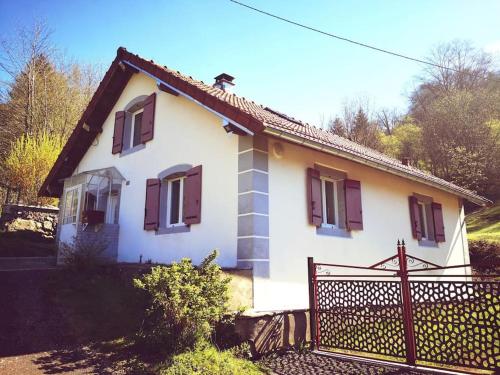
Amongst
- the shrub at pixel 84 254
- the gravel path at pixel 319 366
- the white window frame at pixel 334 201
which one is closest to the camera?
the gravel path at pixel 319 366

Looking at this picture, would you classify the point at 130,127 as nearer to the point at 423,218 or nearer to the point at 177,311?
the point at 177,311

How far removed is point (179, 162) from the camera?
26.8 ft

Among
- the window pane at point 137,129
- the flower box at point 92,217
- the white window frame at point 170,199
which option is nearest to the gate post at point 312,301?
the white window frame at point 170,199

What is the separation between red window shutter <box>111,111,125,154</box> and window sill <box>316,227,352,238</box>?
618cm

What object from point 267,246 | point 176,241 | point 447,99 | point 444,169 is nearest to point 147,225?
point 176,241

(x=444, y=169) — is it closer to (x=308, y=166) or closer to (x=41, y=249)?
(x=308, y=166)

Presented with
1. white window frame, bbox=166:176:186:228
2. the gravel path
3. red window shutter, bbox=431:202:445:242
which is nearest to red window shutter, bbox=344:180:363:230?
the gravel path

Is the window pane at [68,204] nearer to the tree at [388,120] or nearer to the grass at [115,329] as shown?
the grass at [115,329]

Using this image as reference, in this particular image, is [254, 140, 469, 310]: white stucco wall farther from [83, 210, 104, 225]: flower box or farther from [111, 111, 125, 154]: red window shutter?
[111, 111, 125, 154]: red window shutter

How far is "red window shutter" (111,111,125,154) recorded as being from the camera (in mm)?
10469

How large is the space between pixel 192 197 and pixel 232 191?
1134 mm

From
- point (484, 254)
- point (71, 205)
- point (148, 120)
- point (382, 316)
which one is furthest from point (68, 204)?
point (484, 254)

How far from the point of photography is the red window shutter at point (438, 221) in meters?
11.0

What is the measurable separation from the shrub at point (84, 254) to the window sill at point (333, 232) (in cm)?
511
